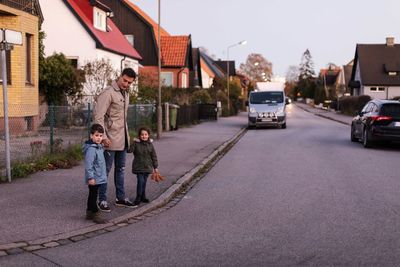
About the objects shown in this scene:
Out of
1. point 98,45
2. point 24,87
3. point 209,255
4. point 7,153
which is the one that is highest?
point 98,45

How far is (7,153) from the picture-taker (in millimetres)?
9188

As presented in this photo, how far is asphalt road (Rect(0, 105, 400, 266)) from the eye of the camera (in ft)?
17.8

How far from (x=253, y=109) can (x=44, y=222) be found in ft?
74.0

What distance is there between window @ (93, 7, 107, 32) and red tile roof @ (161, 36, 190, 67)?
14.2 m

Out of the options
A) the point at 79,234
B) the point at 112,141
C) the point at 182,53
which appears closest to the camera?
the point at 79,234

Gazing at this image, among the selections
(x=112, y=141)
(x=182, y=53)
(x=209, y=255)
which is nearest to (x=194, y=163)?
(x=112, y=141)

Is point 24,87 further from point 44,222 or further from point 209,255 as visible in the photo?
point 209,255

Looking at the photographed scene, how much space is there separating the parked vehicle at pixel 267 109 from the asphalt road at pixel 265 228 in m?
16.5

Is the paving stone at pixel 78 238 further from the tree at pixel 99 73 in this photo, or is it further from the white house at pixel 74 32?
the white house at pixel 74 32

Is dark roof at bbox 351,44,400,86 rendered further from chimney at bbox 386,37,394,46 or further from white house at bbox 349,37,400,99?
chimney at bbox 386,37,394,46

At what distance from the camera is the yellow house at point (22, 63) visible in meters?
17.2

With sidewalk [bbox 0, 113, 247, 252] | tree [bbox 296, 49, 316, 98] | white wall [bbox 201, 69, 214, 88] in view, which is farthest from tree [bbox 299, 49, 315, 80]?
sidewalk [bbox 0, 113, 247, 252]

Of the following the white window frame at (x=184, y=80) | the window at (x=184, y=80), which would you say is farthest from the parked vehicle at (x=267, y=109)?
the window at (x=184, y=80)

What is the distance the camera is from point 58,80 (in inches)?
927
